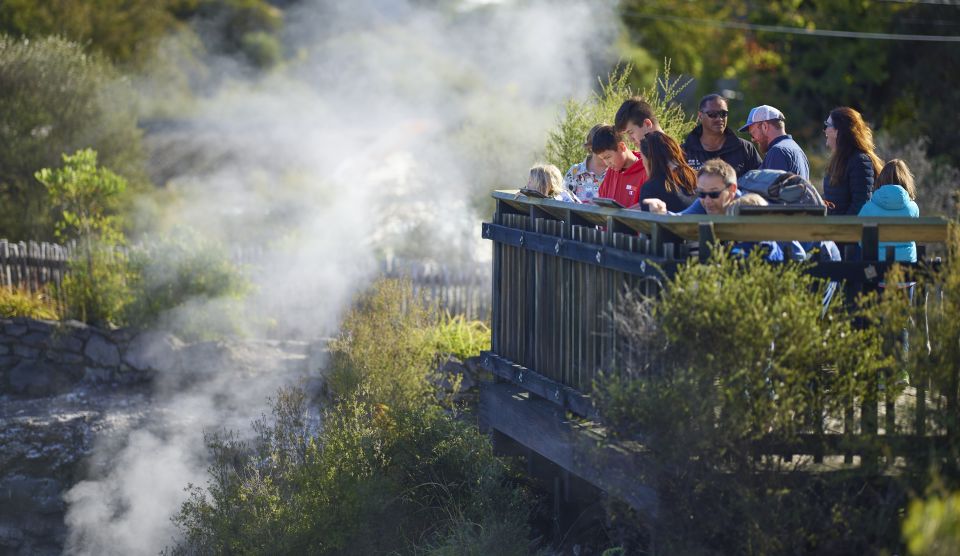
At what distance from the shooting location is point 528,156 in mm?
15477

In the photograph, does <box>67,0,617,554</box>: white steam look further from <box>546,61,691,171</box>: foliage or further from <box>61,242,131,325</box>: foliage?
<box>546,61,691,171</box>: foliage

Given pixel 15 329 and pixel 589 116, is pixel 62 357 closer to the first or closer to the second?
pixel 15 329

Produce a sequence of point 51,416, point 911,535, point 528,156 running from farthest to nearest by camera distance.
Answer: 1. point 528,156
2. point 51,416
3. point 911,535

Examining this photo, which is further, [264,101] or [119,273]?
[264,101]

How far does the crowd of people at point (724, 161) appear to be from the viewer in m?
5.89

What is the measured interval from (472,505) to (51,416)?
6.48m

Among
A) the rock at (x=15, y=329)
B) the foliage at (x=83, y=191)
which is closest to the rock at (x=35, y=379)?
the rock at (x=15, y=329)

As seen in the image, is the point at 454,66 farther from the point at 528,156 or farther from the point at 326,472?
the point at 326,472

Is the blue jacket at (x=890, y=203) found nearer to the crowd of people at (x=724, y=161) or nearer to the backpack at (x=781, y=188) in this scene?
the crowd of people at (x=724, y=161)

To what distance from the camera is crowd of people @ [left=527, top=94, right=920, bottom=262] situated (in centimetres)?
589

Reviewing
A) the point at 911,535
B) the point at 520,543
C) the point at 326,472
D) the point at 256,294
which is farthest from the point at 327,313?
the point at 911,535

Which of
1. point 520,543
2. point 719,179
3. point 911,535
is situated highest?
point 719,179

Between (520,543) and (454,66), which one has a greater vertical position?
(454,66)

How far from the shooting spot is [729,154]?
22.0ft
